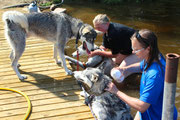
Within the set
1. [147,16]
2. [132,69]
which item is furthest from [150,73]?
[147,16]

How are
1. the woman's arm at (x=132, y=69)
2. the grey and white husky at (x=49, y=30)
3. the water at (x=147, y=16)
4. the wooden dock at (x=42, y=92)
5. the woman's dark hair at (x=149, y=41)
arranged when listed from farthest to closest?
the water at (x=147, y=16)
the grey and white husky at (x=49, y=30)
the wooden dock at (x=42, y=92)
the woman's arm at (x=132, y=69)
the woman's dark hair at (x=149, y=41)

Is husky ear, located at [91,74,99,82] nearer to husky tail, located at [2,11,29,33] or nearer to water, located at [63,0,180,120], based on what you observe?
husky tail, located at [2,11,29,33]

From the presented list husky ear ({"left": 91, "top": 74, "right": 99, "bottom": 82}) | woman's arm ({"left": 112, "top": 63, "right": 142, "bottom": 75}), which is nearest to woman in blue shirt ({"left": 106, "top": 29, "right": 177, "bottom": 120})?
woman's arm ({"left": 112, "top": 63, "right": 142, "bottom": 75})

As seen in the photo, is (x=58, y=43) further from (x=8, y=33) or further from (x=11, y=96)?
(x=11, y=96)

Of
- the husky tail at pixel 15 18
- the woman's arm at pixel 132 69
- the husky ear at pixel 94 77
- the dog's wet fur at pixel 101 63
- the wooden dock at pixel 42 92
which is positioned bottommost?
the wooden dock at pixel 42 92

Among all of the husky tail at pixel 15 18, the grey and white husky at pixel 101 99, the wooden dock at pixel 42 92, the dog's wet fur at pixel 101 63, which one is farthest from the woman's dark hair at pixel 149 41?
the husky tail at pixel 15 18

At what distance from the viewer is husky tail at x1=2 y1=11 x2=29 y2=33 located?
151 inches

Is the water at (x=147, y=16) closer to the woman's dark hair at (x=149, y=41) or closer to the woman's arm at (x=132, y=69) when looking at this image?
the woman's arm at (x=132, y=69)

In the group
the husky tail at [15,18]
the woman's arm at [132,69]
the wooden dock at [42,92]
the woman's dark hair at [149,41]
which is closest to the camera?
the woman's dark hair at [149,41]

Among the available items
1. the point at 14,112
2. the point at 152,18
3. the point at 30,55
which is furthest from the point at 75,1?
the point at 14,112

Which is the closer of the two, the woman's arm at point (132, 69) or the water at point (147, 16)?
the woman's arm at point (132, 69)

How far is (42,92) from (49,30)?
1.35m

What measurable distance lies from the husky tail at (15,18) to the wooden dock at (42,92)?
1.05 m

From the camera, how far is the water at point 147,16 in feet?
23.8
